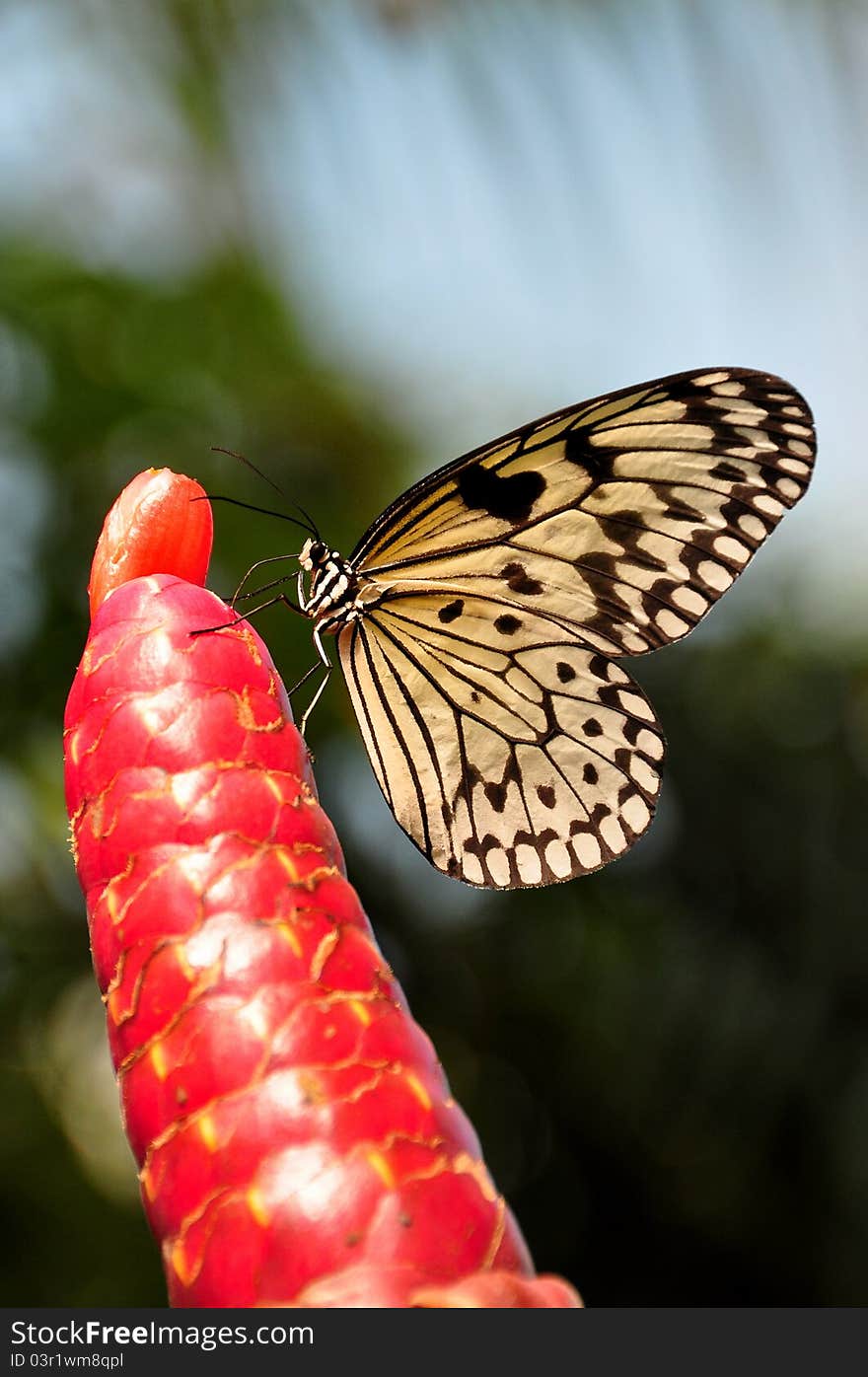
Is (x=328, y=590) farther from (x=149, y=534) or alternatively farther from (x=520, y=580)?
(x=149, y=534)

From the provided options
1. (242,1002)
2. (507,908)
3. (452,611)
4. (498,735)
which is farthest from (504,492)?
(507,908)

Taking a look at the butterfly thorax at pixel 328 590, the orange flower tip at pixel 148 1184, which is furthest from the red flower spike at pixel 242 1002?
the butterfly thorax at pixel 328 590

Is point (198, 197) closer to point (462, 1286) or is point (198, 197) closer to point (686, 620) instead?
point (686, 620)

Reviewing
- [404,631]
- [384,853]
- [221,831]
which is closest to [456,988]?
[384,853]

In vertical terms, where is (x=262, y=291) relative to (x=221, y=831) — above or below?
above

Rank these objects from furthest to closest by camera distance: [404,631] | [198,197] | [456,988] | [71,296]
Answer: [456,988], [71,296], [198,197], [404,631]

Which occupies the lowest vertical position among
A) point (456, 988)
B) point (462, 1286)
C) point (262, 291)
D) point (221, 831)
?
point (456, 988)

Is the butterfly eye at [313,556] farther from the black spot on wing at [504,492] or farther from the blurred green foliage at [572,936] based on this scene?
the blurred green foliage at [572,936]
